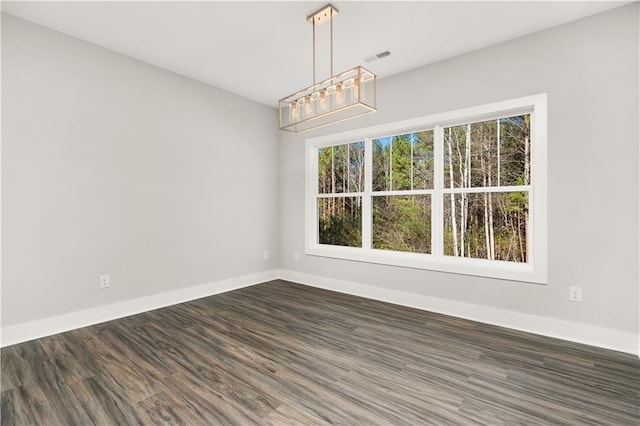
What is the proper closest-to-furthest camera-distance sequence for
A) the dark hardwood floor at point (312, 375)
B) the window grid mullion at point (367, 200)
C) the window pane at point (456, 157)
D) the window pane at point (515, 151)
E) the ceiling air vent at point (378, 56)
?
the dark hardwood floor at point (312, 375) → the window pane at point (515, 151) → the ceiling air vent at point (378, 56) → the window pane at point (456, 157) → the window grid mullion at point (367, 200)

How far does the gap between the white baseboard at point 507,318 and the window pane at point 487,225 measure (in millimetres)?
556

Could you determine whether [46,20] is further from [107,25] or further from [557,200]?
[557,200]

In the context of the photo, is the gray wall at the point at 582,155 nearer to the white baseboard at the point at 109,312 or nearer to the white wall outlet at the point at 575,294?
the white wall outlet at the point at 575,294

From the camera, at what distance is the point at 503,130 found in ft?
10.4

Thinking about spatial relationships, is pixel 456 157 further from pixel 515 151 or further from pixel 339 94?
pixel 339 94

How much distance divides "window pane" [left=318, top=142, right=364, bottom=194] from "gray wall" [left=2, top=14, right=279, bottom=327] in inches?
44.1

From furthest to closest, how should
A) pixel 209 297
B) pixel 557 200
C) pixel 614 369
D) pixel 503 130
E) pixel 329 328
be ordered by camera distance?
pixel 209 297 < pixel 503 130 < pixel 329 328 < pixel 557 200 < pixel 614 369

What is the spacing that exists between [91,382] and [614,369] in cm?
352

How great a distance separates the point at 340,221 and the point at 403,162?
123 centimetres

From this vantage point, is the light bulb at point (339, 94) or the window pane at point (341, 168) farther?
the window pane at point (341, 168)

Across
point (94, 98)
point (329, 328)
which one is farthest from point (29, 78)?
point (329, 328)

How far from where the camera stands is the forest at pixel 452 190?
3.11m

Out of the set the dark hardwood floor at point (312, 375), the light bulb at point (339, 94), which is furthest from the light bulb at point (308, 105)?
the dark hardwood floor at point (312, 375)

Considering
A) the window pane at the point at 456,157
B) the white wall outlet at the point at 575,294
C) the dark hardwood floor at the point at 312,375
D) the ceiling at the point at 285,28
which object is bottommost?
the dark hardwood floor at the point at 312,375
